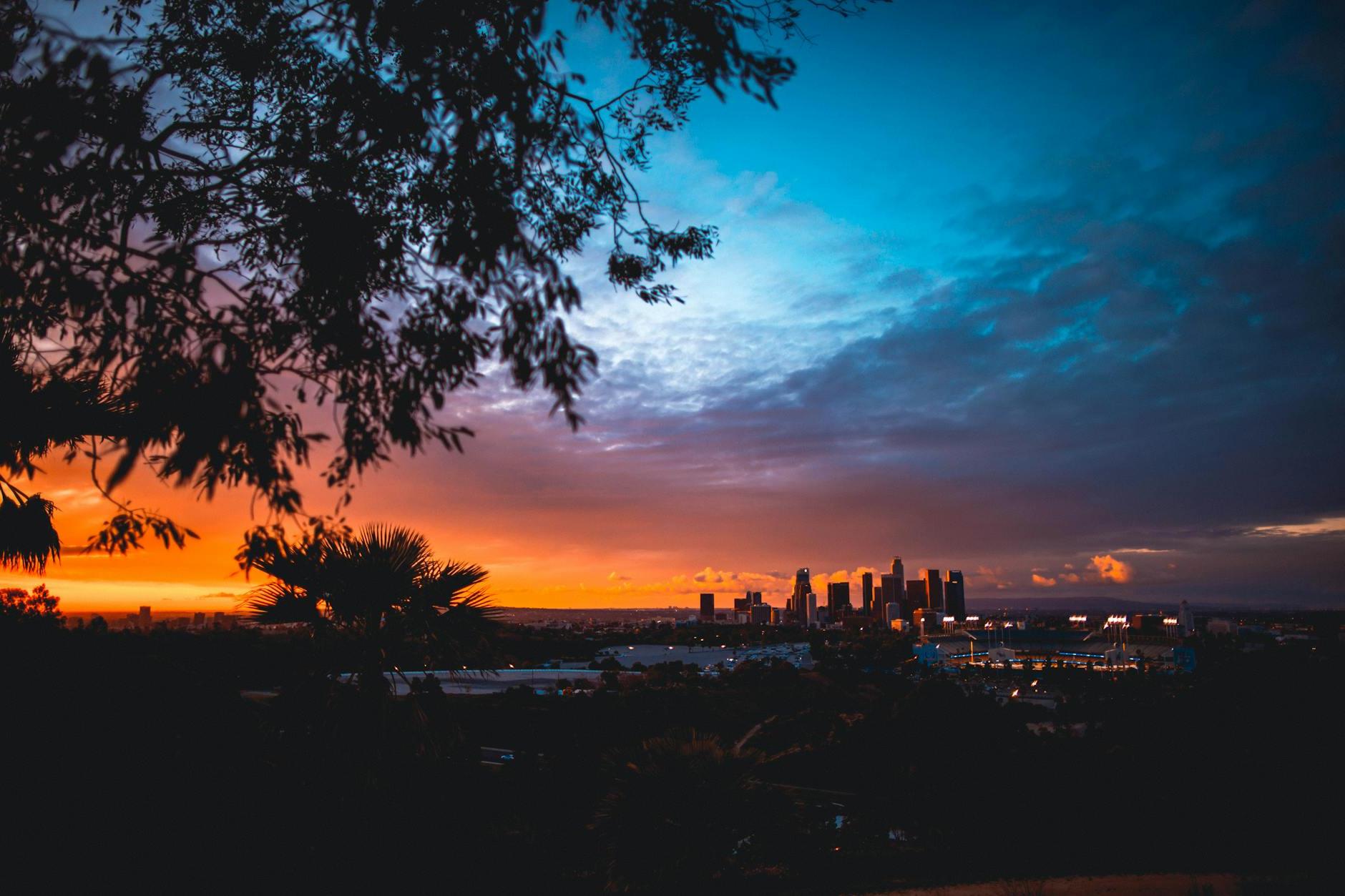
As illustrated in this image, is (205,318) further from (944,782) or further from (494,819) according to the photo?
(944,782)

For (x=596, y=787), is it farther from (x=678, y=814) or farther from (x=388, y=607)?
(x=388, y=607)

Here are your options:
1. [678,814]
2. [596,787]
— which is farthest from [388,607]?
[596,787]

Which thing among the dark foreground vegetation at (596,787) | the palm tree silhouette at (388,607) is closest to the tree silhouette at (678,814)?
the dark foreground vegetation at (596,787)

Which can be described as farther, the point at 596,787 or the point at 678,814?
the point at 596,787

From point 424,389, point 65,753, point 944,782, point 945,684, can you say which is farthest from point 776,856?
point 945,684

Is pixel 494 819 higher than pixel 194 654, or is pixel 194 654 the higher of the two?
pixel 194 654

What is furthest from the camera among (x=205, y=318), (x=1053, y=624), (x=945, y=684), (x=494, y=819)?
(x=1053, y=624)

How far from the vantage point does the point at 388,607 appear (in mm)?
9086

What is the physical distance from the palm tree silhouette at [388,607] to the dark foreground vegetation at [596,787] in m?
0.40

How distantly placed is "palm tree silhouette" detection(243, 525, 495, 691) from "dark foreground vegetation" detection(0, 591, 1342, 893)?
15.6 inches

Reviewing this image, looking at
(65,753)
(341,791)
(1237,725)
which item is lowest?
(1237,725)

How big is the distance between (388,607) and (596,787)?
13.9 meters

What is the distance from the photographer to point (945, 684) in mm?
30781

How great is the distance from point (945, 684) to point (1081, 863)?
53.0ft
